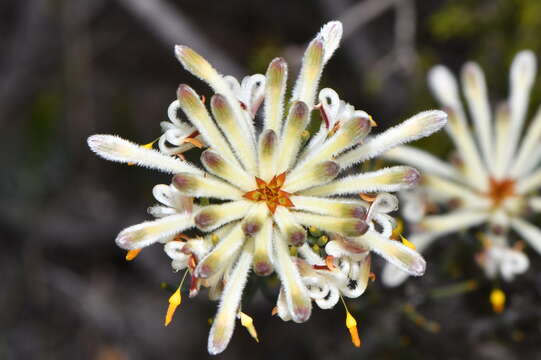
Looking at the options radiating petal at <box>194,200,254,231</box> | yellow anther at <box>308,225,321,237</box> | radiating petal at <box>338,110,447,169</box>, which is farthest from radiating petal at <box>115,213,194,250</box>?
radiating petal at <box>338,110,447,169</box>

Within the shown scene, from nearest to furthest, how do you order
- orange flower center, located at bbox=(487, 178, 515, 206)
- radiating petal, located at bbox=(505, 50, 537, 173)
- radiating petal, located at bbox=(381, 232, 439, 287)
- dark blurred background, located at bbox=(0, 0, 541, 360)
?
radiating petal, located at bbox=(381, 232, 439, 287) → orange flower center, located at bbox=(487, 178, 515, 206) → radiating petal, located at bbox=(505, 50, 537, 173) → dark blurred background, located at bbox=(0, 0, 541, 360)

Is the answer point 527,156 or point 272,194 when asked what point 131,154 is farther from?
point 527,156

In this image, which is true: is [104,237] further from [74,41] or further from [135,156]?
[135,156]

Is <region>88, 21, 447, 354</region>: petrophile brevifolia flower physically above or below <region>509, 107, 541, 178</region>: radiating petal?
above

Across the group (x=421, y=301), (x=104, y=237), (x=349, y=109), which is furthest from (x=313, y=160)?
(x=104, y=237)

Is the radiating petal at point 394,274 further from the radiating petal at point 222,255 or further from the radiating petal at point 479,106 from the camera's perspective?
the radiating petal at point 222,255

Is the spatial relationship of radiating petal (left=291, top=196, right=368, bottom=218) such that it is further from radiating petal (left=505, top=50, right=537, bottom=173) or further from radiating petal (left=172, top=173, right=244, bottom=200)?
radiating petal (left=505, top=50, right=537, bottom=173)

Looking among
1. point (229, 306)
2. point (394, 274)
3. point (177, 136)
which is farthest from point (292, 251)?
point (394, 274)
